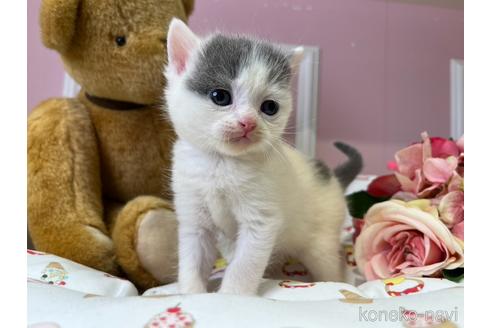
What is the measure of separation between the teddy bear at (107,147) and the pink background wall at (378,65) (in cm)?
58

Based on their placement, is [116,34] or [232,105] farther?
[116,34]

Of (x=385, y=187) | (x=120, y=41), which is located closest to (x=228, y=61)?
(x=120, y=41)

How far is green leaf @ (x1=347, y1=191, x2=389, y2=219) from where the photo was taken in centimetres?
125

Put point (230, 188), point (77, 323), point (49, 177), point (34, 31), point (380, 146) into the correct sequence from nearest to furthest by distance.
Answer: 1. point (77, 323)
2. point (230, 188)
3. point (49, 177)
4. point (34, 31)
5. point (380, 146)

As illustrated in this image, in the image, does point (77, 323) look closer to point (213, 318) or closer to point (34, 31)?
point (213, 318)

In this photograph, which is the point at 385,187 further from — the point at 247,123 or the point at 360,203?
the point at 247,123

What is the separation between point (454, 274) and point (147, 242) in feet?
2.14

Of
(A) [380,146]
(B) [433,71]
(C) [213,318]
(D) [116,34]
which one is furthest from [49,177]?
(B) [433,71]

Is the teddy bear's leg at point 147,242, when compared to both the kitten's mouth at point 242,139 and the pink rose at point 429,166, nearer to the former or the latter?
the kitten's mouth at point 242,139

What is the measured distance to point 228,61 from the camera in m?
0.80

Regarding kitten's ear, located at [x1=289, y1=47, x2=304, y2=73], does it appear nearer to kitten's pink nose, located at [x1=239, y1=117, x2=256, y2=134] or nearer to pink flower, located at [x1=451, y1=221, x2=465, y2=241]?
kitten's pink nose, located at [x1=239, y1=117, x2=256, y2=134]

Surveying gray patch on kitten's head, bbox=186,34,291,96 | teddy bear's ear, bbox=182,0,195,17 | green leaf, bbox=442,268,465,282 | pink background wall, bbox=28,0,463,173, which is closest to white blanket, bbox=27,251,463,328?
green leaf, bbox=442,268,465,282

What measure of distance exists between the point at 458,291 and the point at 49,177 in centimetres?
92
